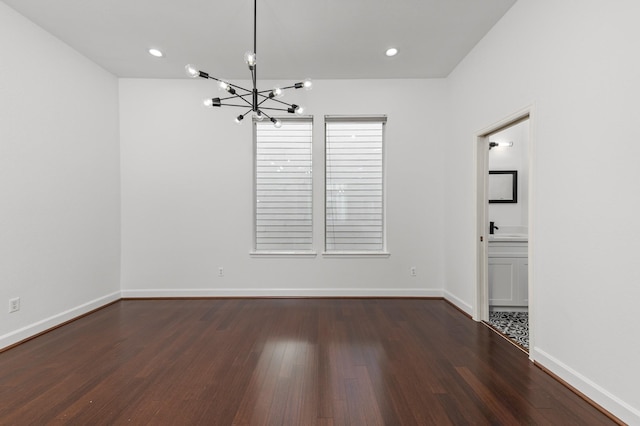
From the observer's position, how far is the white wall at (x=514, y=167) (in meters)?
4.18

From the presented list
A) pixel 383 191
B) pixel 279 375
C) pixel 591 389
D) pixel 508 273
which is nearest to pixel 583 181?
pixel 591 389

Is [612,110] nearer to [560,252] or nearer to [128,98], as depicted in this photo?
[560,252]

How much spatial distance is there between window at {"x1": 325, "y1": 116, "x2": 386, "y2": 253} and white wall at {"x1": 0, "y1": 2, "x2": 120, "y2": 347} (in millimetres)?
3101

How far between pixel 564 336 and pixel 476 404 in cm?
92

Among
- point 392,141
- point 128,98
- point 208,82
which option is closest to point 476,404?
point 392,141

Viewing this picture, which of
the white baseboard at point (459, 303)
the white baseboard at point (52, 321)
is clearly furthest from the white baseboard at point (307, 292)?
the white baseboard at point (52, 321)

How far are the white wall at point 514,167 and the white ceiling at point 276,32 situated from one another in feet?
4.78

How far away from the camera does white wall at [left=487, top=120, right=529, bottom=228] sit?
4.18 metres

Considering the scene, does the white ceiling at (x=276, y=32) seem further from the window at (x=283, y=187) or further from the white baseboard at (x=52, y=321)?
the white baseboard at (x=52, y=321)

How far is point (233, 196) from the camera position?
4.14 m

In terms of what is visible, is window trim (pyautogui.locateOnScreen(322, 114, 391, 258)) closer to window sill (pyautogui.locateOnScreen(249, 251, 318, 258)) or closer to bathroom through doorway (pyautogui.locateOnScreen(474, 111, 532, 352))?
window sill (pyautogui.locateOnScreen(249, 251, 318, 258))

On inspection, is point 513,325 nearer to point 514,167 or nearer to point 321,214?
point 514,167

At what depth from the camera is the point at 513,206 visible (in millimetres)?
4211

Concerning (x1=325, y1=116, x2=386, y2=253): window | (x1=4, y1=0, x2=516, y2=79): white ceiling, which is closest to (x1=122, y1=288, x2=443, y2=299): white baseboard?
(x1=325, y1=116, x2=386, y2=253): window
